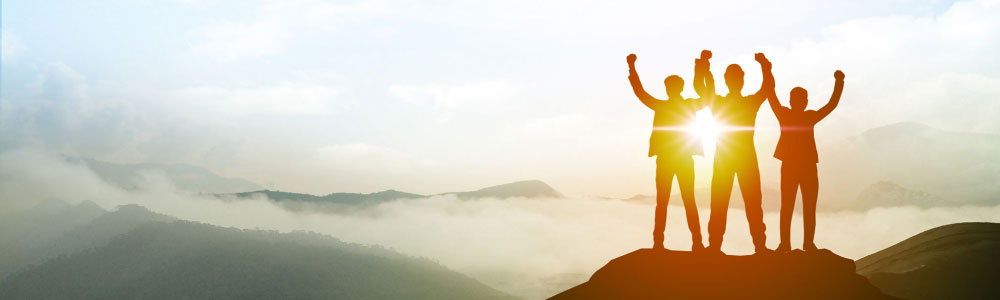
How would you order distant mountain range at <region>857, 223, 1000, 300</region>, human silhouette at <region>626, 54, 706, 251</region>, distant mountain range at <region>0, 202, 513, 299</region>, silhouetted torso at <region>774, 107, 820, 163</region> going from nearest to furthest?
1. human silhouette at <region>626, 54, 706, 251</region>
2. silhouetted torso at <region>774, 107, 820, 163</region>
3. distant mountain range at <region>857, 223, 1000, 300</region>
4. distant mountain range at <region>0, 202, 513, 299</region>

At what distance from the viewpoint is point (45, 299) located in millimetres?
176250

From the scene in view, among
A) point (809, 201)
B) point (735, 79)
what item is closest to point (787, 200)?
point (809, 201)

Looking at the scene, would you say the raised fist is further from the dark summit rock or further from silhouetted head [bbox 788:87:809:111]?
the dark summit rock

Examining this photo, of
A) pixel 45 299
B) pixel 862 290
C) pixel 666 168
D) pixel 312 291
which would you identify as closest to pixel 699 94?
pixel 666 168

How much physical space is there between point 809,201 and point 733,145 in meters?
2.30

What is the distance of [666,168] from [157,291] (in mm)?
181357

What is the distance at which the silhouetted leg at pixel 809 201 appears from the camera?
51.2 feet

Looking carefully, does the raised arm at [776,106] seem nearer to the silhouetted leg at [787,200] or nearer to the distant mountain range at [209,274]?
the silhouetted leg at [787,200]

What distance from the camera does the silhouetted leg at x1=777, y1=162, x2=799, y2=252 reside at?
15.6m

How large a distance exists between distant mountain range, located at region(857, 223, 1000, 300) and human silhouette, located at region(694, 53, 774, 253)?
10361mm

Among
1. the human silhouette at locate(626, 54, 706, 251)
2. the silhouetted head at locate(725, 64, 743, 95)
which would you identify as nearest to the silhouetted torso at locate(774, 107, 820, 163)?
the silhouetted head at locate(725, 64, 743, 95)

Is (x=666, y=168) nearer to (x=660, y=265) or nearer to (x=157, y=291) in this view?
(x=660, y=265)

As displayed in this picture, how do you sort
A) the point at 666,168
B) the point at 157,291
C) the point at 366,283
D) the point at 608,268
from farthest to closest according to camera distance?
the point at 366,283 < the point at 157,291 < the point at 608,268 < the point at 666,168

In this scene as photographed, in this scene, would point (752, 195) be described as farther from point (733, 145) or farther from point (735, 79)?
point (735, 79)
